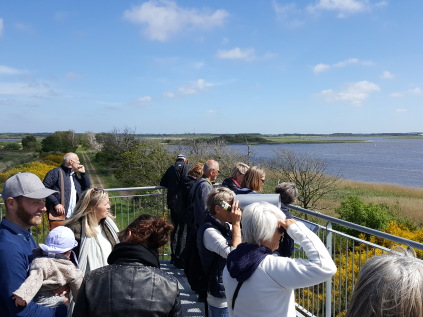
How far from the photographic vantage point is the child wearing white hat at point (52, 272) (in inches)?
81.1

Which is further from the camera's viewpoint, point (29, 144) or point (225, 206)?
point (29, 144)

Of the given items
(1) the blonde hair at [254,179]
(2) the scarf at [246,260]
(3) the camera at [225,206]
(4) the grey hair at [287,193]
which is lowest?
(2) the scarf at [246,260]

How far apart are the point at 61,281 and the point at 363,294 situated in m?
1.70

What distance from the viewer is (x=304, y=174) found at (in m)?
23.7

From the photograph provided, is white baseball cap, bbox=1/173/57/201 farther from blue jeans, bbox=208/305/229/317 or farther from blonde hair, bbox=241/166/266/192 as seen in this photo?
blonde hair, bbox=241/166/266/192

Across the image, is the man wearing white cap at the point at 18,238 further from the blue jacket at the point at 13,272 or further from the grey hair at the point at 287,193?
the grey hair at the point at 287,193

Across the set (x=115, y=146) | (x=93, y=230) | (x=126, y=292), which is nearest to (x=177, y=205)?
(x=93, y=230)

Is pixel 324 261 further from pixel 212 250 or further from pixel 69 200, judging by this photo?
pixel 69 200

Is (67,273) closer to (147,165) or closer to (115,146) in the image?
(147,165)

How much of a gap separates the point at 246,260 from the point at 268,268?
13 centimetres

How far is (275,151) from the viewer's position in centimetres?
2781

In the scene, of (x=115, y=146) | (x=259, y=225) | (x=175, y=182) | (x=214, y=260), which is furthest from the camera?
(x=115, y=146)

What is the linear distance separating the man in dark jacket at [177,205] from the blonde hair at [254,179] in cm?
180

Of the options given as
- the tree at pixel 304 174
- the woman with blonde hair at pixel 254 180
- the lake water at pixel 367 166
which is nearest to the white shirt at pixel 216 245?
the woman with blonde hair at pixel 254 180
